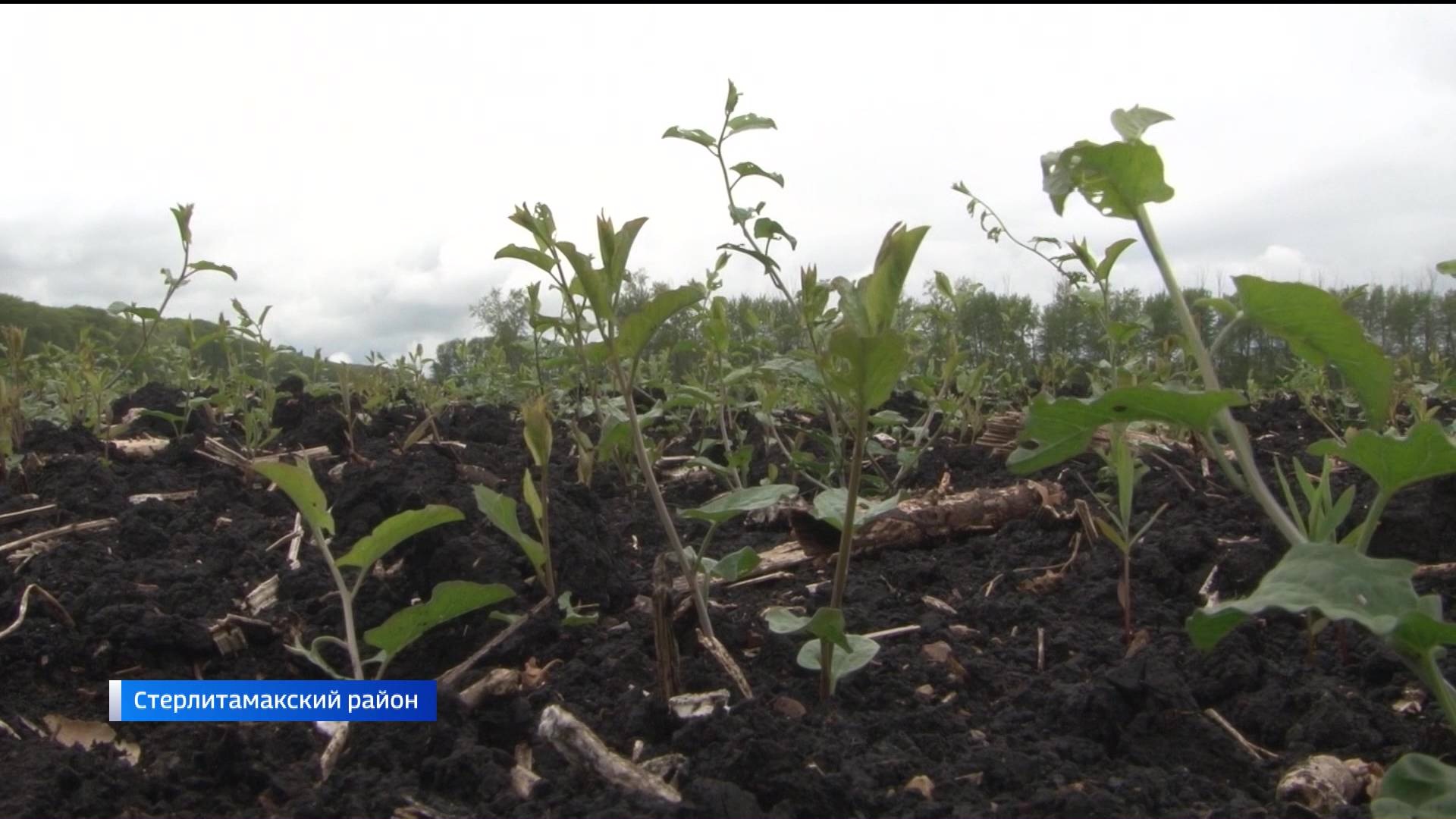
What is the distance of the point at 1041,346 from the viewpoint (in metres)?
5.87

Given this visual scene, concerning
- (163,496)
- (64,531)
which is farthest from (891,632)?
(163,496)

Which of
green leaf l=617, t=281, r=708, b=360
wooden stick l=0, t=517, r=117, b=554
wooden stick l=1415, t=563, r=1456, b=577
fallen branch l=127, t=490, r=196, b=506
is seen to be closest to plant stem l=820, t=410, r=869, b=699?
green leaf l=617, t=281, r=708, b=360

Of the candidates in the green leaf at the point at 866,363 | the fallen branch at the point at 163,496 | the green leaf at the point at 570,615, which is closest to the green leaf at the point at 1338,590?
the green leaf at the point at 866,363

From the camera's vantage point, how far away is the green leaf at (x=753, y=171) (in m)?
2.76

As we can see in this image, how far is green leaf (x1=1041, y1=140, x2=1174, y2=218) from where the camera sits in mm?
1447

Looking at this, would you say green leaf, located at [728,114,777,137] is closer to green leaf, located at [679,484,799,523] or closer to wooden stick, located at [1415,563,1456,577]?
green leaf, located at [679,484,799,523]

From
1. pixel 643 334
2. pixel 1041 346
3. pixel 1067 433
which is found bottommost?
pixel 1067 433

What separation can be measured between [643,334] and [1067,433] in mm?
771

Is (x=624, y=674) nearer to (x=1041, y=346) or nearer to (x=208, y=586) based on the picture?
(x=208, y=586)

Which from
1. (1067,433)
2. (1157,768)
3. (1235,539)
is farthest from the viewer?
(1235,539)

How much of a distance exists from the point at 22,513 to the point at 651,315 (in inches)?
92.5

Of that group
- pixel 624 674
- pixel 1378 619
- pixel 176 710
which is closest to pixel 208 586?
pixel 176 710

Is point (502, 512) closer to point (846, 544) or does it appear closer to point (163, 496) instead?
point (846, 544)

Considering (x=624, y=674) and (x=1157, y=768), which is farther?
(x=624, y=674)
